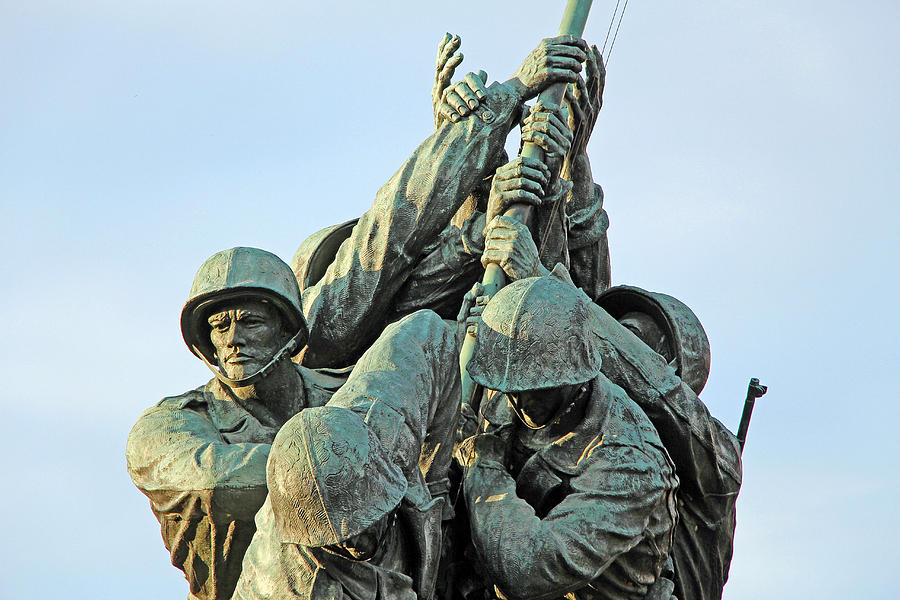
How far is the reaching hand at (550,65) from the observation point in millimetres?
14195

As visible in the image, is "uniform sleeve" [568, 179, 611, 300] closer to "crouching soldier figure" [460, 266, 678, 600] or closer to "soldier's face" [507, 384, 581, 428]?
"crouching soldier figure" [460, 266, 678, 600]

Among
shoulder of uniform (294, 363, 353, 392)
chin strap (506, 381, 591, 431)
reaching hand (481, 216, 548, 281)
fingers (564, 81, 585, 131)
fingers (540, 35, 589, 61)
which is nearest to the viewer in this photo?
chin strap (506, 381, 591, 431)

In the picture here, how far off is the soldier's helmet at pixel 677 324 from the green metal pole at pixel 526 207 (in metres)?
1.04

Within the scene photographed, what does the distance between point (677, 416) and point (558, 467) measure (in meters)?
1.50

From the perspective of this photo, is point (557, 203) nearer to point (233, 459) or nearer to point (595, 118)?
point (595, 118)

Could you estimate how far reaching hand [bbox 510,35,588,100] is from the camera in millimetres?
14195

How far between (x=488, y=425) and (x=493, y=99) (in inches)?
109

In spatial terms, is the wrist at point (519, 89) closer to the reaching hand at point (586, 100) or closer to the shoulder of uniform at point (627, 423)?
the reaching hand at point (586, 100)

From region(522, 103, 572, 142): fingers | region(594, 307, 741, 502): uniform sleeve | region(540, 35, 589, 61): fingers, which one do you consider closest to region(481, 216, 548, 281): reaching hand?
region(594, 307, 741, 502): uniform sleeve

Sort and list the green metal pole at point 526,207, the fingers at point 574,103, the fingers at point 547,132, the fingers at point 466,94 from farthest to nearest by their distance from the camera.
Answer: the fingers at point 574,103, the fingers at point 466,94, the fingers at point 547,132, the green metal pole at point 526,207

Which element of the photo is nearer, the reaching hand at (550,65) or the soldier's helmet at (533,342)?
the soldier's helmet at (533,342)

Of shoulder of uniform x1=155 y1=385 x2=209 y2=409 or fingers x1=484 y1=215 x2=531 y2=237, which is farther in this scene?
fingers x1=484 y1=215 x2=531 y2=237

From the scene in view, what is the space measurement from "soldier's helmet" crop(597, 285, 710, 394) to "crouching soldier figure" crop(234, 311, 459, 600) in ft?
8.73

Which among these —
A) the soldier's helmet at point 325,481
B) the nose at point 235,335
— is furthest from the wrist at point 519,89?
the soldier's helmet at point 325,481
